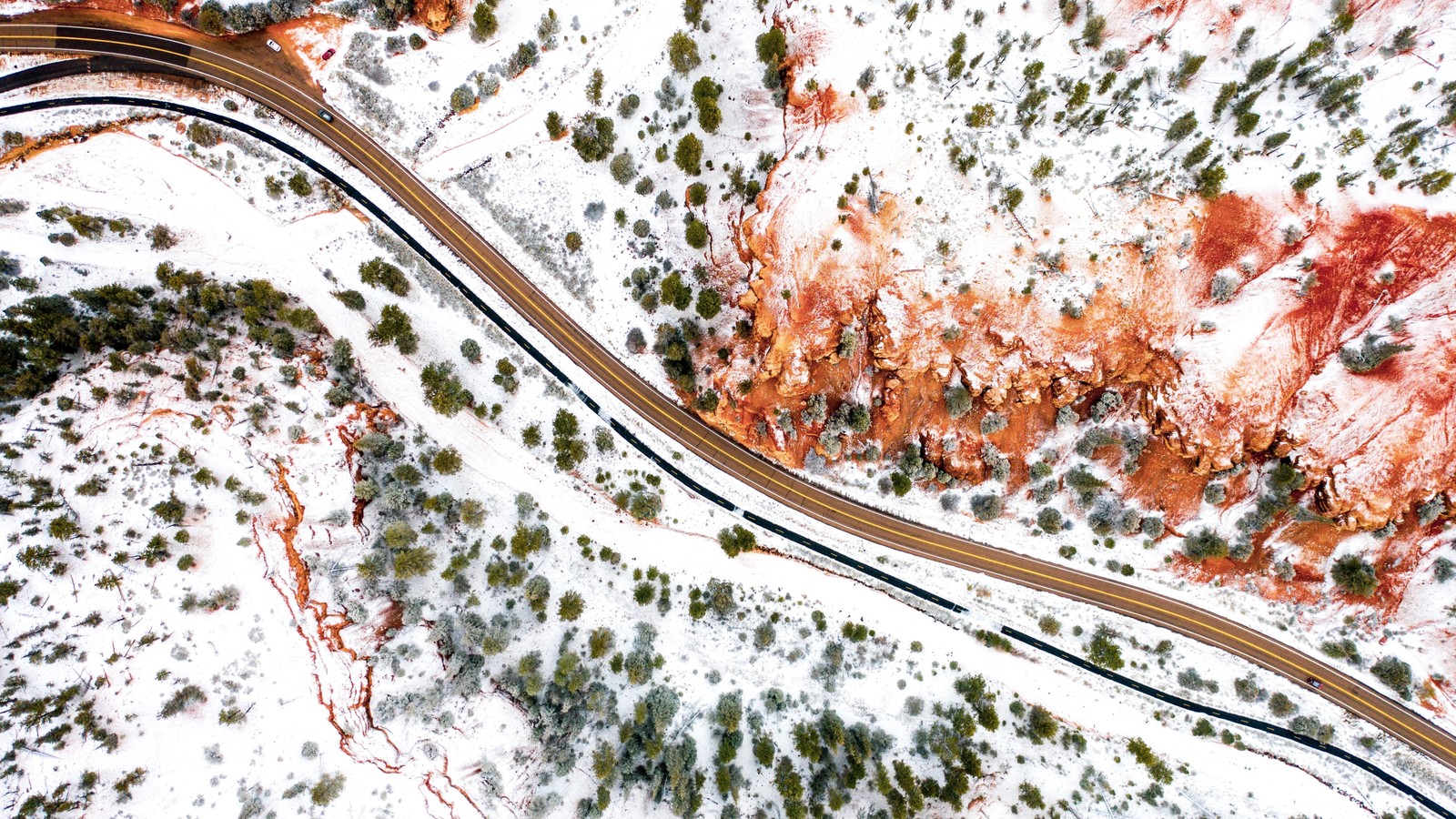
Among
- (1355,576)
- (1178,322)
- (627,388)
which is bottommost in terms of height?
(627,388)

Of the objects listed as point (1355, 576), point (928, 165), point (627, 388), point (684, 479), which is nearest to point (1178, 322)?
point (928, 165)

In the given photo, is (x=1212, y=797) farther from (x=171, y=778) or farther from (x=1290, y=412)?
(x=171, y=778)

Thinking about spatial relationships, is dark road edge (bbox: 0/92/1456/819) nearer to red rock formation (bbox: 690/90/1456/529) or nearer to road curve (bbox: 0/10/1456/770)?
road curve (bbox: 0/10/1456/770)

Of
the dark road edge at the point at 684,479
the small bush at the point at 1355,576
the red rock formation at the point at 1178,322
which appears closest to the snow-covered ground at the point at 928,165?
the red rock formation at the point at 1178,322

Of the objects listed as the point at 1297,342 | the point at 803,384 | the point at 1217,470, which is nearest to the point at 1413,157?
the point at 1297,342

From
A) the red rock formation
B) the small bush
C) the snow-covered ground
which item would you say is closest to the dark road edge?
the snow-covered ground

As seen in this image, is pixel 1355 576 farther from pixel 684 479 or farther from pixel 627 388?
pixel 627 388
